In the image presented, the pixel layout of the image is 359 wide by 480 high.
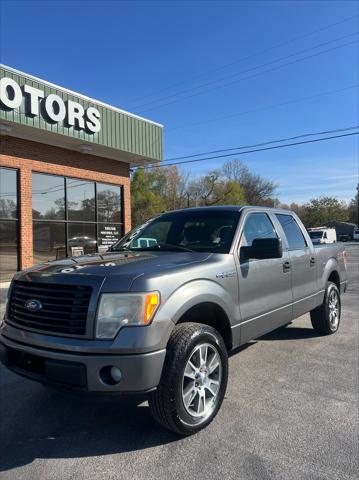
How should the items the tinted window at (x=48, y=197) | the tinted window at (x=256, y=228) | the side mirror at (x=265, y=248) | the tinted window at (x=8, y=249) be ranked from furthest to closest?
the tinted window at (x=48, y=197)
the tinted window at (x=8, y=249)
the tinted window at (x=256, y=228)
the side mirror at (x=265, y=248)

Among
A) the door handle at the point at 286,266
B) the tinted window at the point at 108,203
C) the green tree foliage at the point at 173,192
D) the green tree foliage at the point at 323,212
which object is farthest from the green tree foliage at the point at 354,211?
the door handle at the point at 286,266

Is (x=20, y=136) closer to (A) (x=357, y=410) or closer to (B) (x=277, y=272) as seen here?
(B) (x=277, y=272)

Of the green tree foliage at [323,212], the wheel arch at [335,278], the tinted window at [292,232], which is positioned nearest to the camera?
the tinted window at [292,232]

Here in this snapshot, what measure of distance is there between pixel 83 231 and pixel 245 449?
43.4ft

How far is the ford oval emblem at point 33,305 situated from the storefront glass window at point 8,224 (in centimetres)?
1038

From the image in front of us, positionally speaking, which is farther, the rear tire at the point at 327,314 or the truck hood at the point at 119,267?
the rear tire at the point at 327,314

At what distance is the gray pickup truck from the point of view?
120 inches

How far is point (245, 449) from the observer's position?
125 inches

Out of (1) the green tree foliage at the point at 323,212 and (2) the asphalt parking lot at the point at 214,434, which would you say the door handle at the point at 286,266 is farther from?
(1) the green tree foliage at the point at 323,212

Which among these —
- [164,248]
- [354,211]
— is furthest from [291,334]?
[354,211]

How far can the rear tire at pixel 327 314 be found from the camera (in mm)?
6258

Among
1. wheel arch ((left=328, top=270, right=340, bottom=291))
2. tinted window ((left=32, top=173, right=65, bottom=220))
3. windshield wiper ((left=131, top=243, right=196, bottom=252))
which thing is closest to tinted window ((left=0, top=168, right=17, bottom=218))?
tinted window ((left=32, top=173, right=65, bottom=220))

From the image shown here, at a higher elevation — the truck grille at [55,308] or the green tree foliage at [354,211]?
the green tree foliage at [354,211]

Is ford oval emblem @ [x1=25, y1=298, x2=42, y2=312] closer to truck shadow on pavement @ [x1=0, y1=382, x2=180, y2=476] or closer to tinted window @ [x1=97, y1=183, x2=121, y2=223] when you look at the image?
truck shadow on pavement @ [x1=0, y1=382, x2=180, y2=476]
